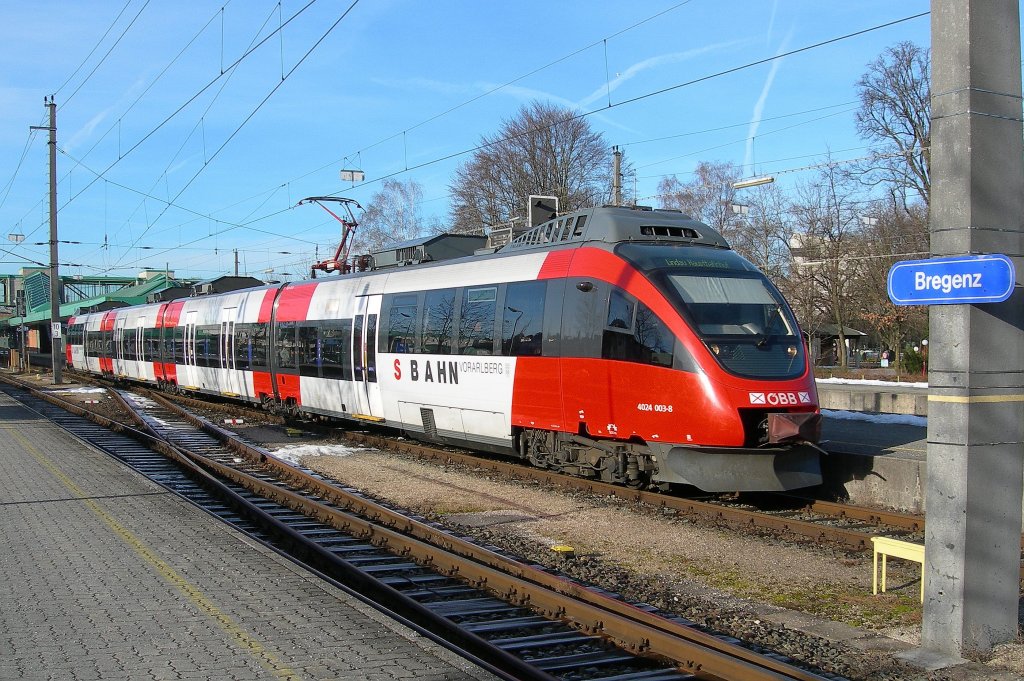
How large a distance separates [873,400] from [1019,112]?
19607 mm

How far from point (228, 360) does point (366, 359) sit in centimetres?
985

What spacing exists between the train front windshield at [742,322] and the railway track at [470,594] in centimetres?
373

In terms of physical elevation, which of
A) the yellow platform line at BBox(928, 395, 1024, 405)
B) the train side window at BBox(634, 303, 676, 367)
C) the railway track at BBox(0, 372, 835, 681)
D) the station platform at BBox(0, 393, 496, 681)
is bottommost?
the railway track at BBox(0, 372, 835, 681)

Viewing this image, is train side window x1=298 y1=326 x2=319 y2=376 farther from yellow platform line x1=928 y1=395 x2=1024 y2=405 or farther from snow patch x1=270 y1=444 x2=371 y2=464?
yellow platform line x1=928 y1=395 x2=1024 y2=405

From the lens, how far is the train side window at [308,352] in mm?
19656

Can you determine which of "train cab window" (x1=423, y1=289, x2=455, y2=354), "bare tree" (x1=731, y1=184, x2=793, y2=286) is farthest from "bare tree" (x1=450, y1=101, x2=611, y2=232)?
"train cab window" (x1=423, y1=289, x2=455, y2=354)

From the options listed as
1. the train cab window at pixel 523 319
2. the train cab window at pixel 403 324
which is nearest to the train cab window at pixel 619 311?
the train cab window at pixel 523 319

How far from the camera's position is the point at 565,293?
1198 centimetres

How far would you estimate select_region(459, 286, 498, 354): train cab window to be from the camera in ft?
44.0

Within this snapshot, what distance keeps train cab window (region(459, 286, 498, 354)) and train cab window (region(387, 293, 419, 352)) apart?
164 cm

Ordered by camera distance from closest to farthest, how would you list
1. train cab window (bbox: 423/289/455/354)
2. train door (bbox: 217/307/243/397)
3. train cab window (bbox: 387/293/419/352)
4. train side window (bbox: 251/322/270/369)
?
1. train cab window (bbox: 423/289/455/354)
2. train cab window (bbox: 387/293/419/352)
3. train side window (bbox: 251/322/270/369)
4. train door (bbox: 217/307/243/397)

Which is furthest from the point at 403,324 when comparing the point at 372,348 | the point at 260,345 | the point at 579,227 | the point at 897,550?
the point at 897,550

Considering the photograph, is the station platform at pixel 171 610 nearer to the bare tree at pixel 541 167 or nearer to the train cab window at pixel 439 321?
the train cab window at pixel 439 321

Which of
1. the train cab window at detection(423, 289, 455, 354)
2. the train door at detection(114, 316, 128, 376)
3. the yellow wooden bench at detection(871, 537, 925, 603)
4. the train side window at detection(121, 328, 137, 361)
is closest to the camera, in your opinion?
the yellow wooden bench at detection(871, 537, 925, 603)
